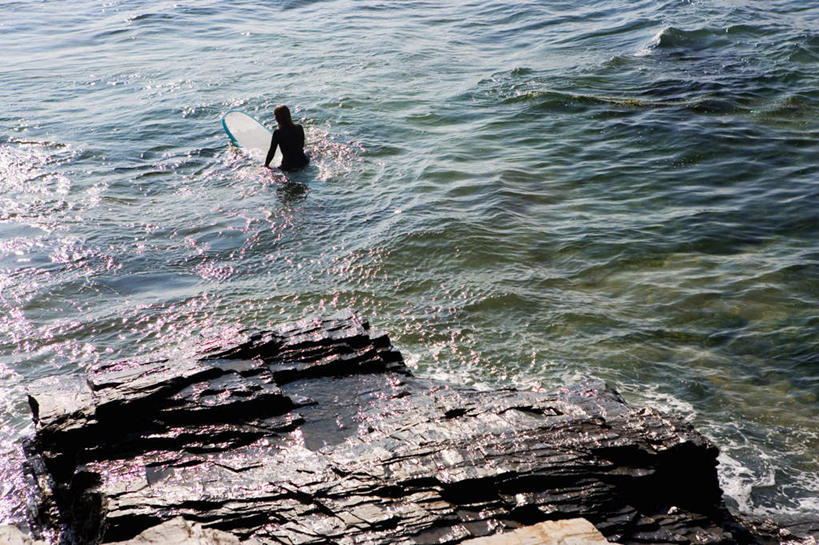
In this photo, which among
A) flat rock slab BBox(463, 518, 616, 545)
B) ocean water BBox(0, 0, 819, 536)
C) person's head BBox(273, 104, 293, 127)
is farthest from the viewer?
person's head BBox(273, 104, 293, 127)

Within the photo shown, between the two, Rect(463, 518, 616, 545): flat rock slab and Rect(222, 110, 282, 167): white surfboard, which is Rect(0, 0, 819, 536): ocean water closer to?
Rect(222, 110, 282, 167): white surfboard

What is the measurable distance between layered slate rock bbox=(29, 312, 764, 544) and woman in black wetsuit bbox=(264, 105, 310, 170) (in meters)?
6.86

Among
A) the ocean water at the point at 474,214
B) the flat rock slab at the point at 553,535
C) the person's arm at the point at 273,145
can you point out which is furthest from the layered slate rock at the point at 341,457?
the person's arm at the point at 273,145

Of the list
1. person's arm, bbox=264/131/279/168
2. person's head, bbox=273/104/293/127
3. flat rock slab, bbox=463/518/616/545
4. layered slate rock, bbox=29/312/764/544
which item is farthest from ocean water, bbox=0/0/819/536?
flat rock slab, bbox=463/518/616/545

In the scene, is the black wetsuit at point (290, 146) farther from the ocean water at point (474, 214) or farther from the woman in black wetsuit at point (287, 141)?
the ocean water at point (474, 214)

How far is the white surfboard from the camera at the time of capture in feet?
42.6


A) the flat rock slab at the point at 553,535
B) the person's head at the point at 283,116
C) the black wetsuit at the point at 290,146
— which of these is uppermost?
the person's head at the point at 283,116

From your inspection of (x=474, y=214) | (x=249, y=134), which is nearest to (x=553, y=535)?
(x=474, y=214)

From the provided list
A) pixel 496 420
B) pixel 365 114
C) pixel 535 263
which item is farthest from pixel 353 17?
pixel 496 420

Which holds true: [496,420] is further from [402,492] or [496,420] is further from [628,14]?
[628,14]

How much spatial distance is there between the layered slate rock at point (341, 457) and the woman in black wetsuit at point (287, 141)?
6860mm

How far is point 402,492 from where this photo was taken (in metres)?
4.16

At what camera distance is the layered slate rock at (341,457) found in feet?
13.4

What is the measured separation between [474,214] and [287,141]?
3.79 meters
